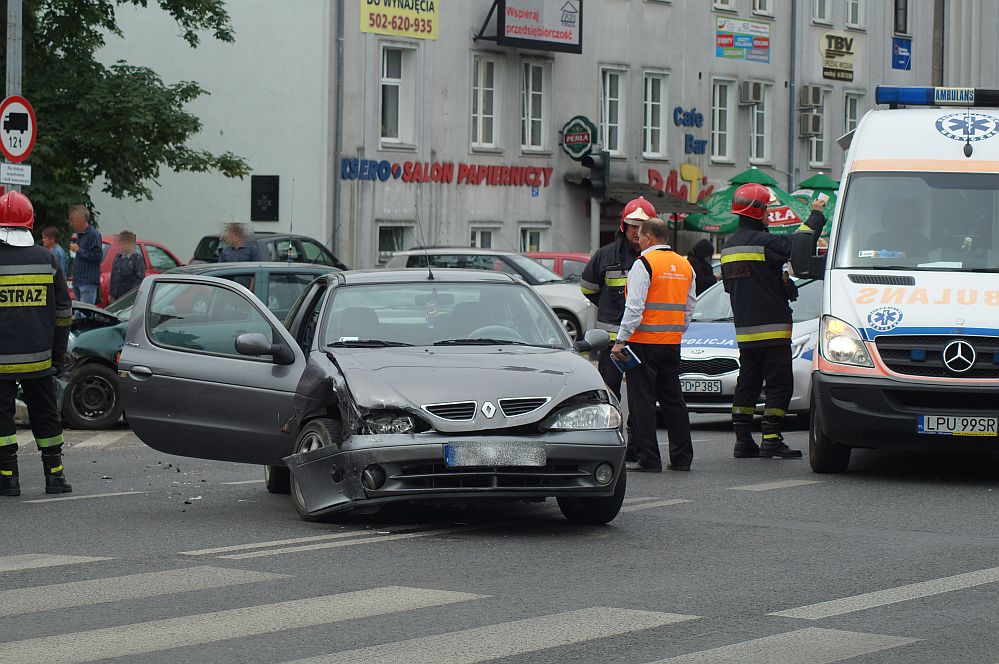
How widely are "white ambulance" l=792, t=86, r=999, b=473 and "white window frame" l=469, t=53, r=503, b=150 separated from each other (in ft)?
78.9

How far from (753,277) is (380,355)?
4527mm

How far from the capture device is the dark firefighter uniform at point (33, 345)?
38.3 ft

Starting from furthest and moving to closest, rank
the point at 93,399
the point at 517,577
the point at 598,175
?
the point at 598,175
the point at 93,399
the point at 517,577

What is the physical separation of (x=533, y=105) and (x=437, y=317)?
2868 cm

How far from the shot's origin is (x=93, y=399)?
1717cm

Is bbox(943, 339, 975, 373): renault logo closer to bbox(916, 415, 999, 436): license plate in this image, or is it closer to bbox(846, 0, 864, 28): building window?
bbox(916, 415, 999, 436): license plate

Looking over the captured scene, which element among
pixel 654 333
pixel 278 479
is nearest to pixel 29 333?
pixel 278 479

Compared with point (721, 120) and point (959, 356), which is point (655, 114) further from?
point (959, 356)

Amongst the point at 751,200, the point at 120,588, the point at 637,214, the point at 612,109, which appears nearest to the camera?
the point at 120,588

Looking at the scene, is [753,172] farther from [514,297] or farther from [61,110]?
[514,297]

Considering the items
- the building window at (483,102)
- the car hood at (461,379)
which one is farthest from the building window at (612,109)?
the car hood at (461,379)

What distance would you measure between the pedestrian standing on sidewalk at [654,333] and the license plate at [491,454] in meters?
3.29

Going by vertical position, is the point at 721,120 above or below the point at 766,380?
above

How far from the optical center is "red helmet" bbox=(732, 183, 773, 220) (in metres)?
13.7
